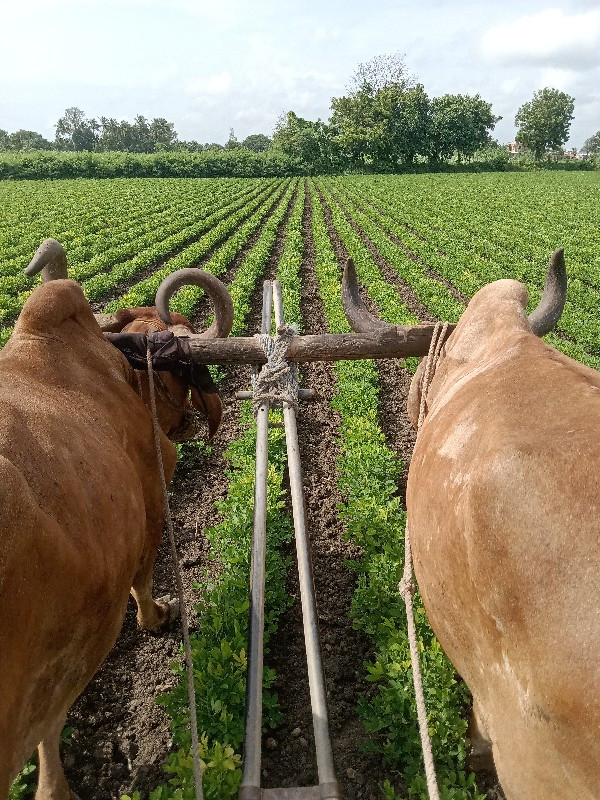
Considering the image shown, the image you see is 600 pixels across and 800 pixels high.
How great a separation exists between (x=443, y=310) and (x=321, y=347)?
31.8 ft

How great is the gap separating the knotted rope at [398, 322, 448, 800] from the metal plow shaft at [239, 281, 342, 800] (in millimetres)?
406

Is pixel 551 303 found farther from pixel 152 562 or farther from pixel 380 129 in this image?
pixel 380 129

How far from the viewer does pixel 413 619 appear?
259 cm

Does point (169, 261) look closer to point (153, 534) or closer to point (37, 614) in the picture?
point (153, 534)

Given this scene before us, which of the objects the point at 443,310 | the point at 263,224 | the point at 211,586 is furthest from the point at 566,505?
the point at 263,224

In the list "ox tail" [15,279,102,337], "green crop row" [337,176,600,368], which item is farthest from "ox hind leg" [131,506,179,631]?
"green crop row" [337,176,600,368]

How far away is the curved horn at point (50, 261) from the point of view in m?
3.57

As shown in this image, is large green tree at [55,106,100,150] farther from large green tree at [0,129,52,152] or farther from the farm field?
the farm field

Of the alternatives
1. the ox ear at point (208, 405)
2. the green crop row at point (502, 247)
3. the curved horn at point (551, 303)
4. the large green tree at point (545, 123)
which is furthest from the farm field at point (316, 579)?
the large green tree at point (545, 123)

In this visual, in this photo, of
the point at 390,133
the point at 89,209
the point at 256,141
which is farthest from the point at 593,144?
the point at 89,209

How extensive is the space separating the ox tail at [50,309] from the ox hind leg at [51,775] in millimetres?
2147

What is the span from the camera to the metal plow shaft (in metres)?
2.16

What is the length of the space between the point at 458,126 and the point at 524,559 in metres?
86.3

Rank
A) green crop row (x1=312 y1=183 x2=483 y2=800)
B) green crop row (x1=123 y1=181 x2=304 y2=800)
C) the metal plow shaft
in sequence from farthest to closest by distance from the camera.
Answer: green crop row (x1=312 y1=183 x2=483 y2=800) → green crop row (x1=123 y1=181 x2=304 y2=800) → the metal plow shaft
